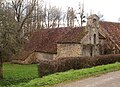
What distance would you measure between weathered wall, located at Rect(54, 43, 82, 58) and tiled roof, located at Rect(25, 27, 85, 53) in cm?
78

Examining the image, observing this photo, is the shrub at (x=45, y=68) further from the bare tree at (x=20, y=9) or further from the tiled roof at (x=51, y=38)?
the bare tree at (x=20, y=9)

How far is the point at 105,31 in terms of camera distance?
4400 cm

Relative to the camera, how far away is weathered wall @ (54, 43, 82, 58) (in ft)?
128

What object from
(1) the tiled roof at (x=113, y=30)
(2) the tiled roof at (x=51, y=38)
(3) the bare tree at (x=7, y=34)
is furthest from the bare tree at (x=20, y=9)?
(3) the bare tree at (x=7, y=34)

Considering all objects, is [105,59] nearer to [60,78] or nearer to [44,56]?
[60,78]

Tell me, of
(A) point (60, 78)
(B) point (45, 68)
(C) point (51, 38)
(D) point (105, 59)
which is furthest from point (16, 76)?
(C) point (51, 38)

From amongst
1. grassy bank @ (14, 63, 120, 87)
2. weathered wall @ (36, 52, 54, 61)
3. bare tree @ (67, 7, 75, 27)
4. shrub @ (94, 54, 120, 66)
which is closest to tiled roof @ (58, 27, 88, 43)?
weathered wall @ (36, 52, 54, 61)

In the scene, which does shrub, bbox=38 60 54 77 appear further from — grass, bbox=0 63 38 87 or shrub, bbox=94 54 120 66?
shrub, bbox=94 54 120 66

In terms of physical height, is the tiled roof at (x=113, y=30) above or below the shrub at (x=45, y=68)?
above

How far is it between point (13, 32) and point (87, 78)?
11.5 m

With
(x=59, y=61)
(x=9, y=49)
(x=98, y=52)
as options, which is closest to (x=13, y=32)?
(x=9, y=49)

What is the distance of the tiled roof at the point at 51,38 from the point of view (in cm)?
4053

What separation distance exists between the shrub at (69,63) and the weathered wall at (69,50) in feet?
30.2

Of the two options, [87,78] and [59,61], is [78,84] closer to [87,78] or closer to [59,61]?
[87,78]
